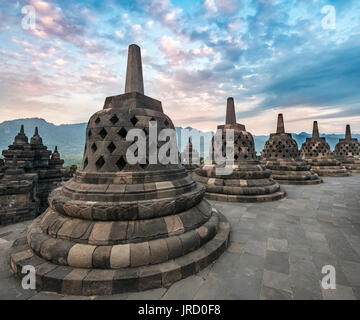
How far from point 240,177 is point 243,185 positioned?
432 mm

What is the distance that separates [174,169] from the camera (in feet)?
14.4

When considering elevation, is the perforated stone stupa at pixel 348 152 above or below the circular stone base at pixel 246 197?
above

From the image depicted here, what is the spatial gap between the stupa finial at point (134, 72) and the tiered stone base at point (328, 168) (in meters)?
17.6

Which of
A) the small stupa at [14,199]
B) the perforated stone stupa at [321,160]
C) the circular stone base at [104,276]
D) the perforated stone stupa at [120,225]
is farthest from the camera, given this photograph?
the perforated stone stupa at [321,160]

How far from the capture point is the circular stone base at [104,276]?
248 cm

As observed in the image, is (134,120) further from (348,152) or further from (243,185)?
(348,152)

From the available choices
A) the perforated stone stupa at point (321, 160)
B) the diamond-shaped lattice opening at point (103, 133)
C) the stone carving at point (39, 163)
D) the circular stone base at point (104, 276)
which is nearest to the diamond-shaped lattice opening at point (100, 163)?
the diamond-shaped lattice opening at point (103, 133)

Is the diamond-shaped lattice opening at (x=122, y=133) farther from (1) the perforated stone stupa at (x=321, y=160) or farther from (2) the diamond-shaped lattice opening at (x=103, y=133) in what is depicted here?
(1) the perforated stone stupa at (x=321, y=160)

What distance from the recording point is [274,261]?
10.8 ft

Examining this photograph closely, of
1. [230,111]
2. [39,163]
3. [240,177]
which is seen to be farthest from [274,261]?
[39,163]

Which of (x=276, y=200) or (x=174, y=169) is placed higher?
(x=174, y=169)
